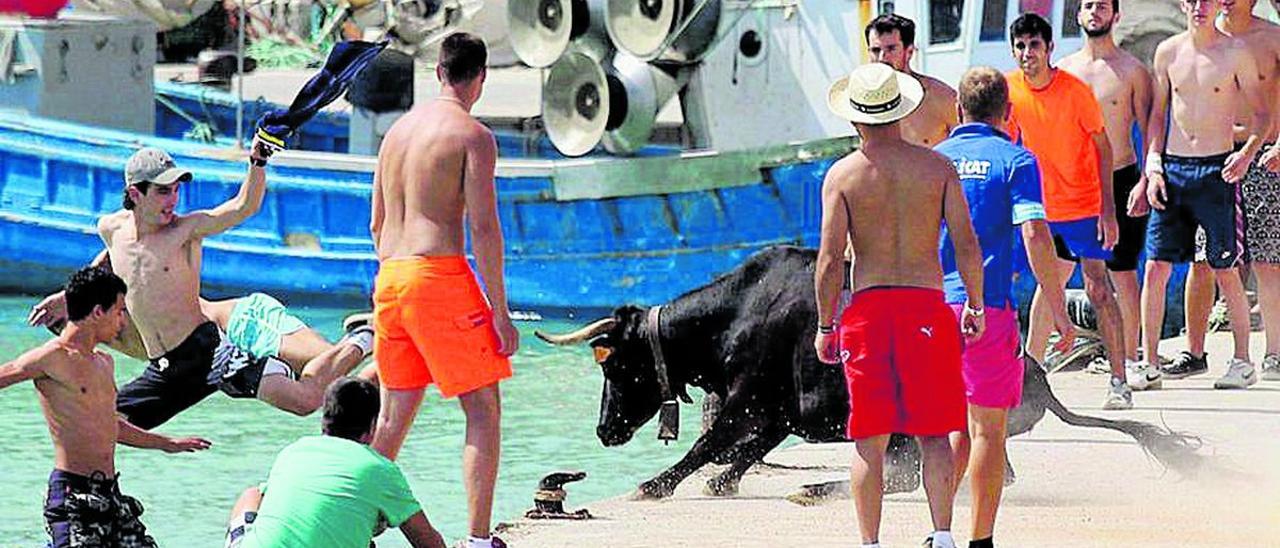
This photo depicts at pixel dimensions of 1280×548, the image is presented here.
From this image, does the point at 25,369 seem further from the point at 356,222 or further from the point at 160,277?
the point at 356,222

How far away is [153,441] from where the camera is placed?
22.4ft

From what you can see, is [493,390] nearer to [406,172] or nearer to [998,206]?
[406,172]

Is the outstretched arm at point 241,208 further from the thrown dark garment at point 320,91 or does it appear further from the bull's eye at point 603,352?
the bull's eye at point 603,352

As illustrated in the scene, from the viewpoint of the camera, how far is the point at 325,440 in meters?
5.54

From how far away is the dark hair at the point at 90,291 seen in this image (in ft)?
21.0

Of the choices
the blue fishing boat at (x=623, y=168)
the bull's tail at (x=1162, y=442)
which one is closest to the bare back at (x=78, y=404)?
the bull's tail at (x=1162, y=442)

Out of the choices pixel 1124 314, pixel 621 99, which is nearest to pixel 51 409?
pixel 1124 314

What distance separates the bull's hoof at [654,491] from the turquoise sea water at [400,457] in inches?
31.3

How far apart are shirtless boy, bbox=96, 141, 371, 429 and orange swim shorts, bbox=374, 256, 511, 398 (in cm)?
92

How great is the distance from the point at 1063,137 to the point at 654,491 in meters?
2.29

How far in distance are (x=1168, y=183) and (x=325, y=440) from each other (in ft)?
19.4

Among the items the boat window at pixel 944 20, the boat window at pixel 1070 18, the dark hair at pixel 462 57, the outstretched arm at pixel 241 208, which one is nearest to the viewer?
the dark hair at pixel 462 57

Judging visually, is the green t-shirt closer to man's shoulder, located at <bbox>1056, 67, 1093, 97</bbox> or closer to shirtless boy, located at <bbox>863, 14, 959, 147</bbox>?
shirtless boy, located at <bbox>863, 14, 959, 147</bbox>

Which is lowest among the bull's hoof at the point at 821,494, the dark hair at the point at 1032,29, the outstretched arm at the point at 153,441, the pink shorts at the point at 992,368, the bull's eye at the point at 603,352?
the bull's hoof at the point at 821,494
